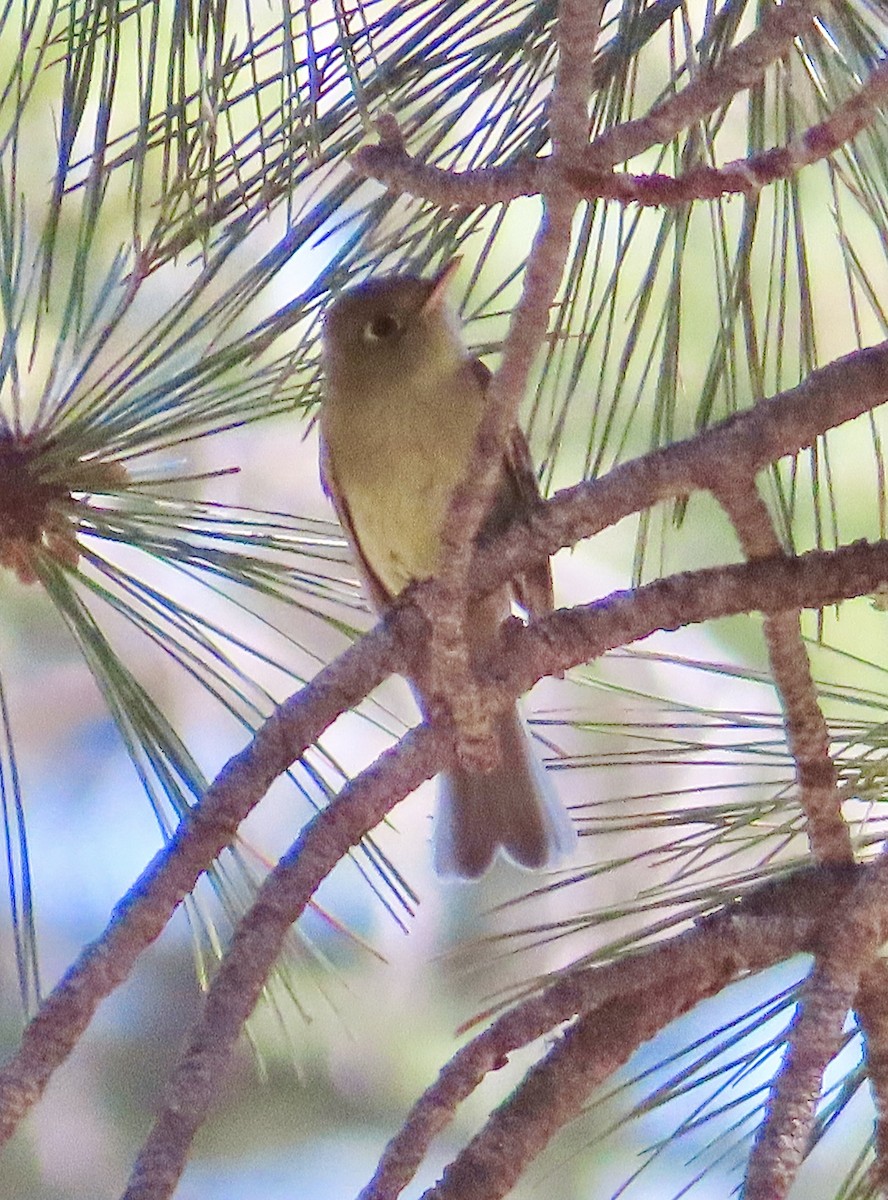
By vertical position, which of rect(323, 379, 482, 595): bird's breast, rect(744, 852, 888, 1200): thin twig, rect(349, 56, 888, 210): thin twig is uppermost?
rect(323, 379, 482, 595): bird's breast

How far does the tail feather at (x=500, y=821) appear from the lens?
5.34 ft

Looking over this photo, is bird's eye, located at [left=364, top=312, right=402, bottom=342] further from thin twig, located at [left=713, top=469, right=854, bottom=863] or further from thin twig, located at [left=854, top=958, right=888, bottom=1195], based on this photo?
thin twig, located at [left=854, top=958, right=888, bottom=1195]

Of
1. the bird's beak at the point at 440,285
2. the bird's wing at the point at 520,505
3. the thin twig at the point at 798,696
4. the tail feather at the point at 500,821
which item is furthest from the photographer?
the tail feather at the point at 500,821

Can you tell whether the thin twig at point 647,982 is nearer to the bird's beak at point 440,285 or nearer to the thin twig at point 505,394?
the thin twig at point 505,394

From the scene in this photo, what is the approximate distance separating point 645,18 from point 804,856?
599 millimetres

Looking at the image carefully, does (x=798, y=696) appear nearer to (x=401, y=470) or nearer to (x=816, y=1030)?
(x=816, y=1030)

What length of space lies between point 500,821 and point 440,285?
60cm

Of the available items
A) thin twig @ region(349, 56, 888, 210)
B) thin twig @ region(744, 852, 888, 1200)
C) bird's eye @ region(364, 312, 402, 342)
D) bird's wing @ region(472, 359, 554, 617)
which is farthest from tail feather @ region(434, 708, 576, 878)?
thin twig @ region(349, 56, 888, 210)

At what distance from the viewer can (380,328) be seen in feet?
5.73

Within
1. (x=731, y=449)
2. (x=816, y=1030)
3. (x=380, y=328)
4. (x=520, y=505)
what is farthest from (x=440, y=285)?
(x=816, y=1030)

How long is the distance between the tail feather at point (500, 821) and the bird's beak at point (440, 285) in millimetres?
455

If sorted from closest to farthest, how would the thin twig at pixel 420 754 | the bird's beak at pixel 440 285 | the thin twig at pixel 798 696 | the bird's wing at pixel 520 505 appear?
the thin twig at pixel 420 754 → the thin twig at pixel 798 696 → the bird's beak at pixel 440 285 → the bird's wing at pixel 520 505

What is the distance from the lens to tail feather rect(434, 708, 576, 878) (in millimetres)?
1629

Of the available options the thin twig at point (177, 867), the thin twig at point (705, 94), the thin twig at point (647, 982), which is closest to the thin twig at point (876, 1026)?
the thin twig at point (647, 982)
